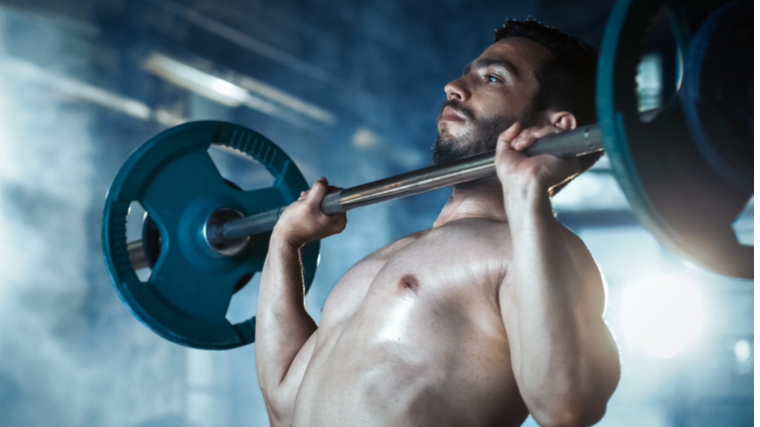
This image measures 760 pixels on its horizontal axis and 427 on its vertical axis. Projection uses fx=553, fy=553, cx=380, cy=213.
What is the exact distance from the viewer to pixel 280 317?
1.51 m

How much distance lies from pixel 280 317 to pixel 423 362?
587mm

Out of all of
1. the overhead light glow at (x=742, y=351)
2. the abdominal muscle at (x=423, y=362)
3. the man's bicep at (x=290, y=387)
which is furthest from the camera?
the overhead light glow at (x=742, y=351)

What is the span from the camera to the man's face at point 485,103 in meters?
1.42

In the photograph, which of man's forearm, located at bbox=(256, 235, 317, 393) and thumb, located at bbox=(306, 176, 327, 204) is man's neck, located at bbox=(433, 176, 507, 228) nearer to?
thumb, located at bbox=(306, 176, 327, 204)

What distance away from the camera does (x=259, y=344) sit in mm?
1523

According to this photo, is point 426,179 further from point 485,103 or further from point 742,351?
point 742,351

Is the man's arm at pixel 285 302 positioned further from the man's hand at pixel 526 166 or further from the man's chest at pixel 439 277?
the man's hand at pixel 526 166

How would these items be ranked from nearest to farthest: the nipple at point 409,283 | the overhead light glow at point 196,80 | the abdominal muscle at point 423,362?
the abdominal muscle at point 423,362 < the nipple at point 409,283 < the overhead light glow at point 196,80

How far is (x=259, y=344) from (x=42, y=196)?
185 cm

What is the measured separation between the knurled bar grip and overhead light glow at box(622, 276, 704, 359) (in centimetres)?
481

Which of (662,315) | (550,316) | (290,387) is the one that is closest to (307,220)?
(290,387)

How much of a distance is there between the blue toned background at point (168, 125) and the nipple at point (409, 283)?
226cm

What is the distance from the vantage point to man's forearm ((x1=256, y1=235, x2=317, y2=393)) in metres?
1.48

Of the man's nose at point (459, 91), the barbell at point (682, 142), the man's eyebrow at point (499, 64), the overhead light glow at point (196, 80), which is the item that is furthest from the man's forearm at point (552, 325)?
the overhead light glow at point (196, 80)
